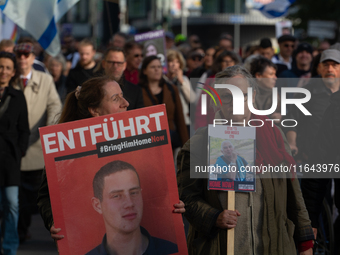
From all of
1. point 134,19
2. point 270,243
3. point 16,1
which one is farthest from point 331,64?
point 134,19

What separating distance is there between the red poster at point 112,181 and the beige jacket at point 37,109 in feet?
14.4

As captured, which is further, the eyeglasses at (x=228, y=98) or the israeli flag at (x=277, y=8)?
the israeli flag at (x=277, y=8)

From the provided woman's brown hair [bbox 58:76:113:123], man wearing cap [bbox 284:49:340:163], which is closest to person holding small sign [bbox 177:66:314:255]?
woman's brown hair [bbox 58:76:113:123]

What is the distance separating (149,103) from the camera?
7.71 metres

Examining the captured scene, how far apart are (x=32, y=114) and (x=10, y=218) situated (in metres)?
1.58

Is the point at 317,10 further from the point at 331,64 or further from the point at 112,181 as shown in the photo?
the point at 112,181

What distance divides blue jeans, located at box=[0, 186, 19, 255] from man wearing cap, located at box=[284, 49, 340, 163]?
2.88m

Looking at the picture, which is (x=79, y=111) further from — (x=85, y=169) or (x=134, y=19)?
(x=134, y=19)

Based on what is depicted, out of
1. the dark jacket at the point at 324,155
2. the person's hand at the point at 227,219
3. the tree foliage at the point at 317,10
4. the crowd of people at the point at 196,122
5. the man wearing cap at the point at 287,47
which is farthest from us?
the tree foliage at the point at 317,10

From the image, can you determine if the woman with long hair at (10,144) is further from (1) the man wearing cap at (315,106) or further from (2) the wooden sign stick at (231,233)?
(2) the wooden sign stick at (231,233)

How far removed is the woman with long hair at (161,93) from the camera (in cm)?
786

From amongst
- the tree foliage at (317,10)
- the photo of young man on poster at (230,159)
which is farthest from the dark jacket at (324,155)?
the tree foliage at (317,10)

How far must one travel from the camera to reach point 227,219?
3.47 metres

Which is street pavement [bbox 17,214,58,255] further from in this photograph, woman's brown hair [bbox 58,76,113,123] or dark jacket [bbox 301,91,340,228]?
woman's brown hair [bbox 58,76,113,123]
